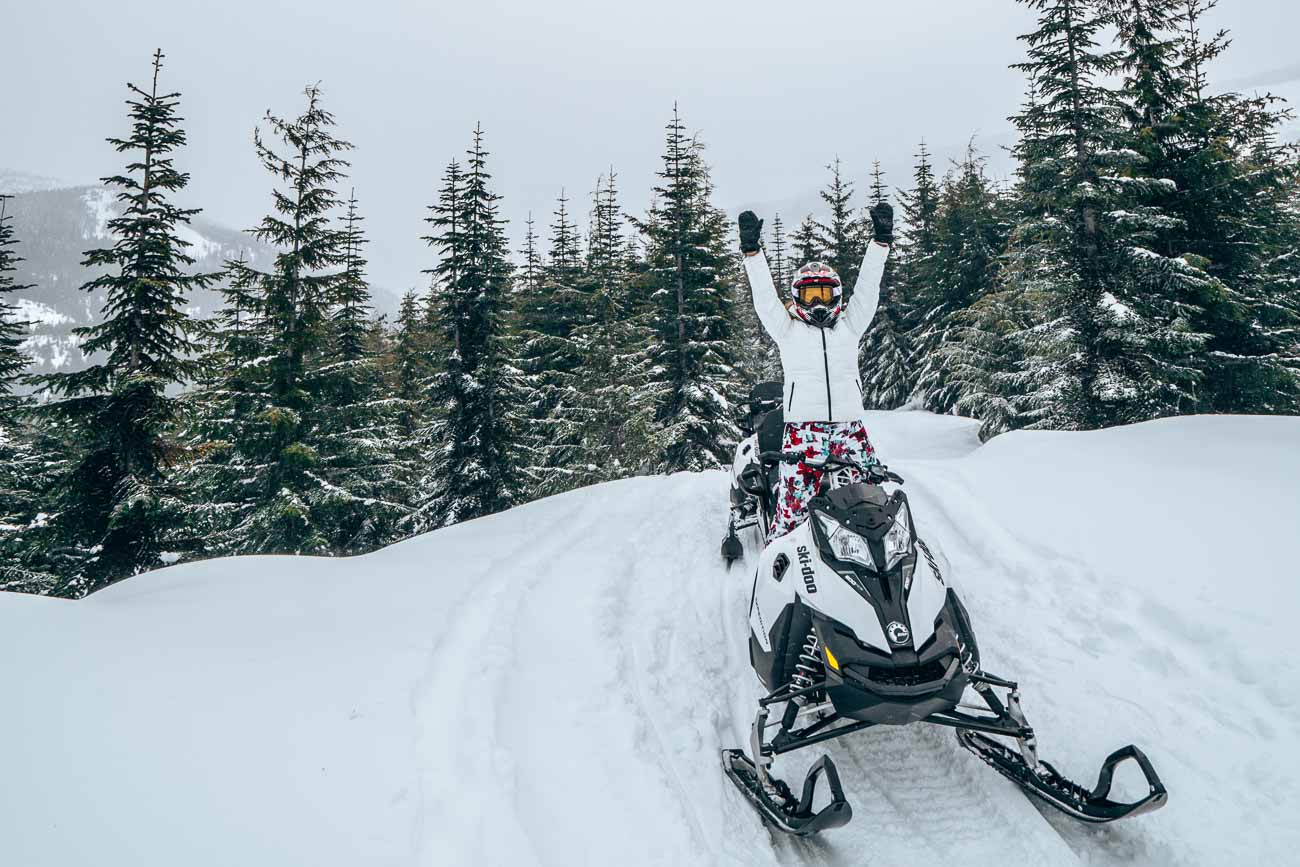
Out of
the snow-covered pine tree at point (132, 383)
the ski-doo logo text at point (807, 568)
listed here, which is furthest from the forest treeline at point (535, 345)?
the ski-doo logo text at point (807, 568)

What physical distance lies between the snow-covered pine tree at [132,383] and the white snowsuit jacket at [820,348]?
42.0 feet

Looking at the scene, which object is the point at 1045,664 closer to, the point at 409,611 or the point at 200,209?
the point at 409,611

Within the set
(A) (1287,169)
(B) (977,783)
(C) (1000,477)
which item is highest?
(A) (1287,169)

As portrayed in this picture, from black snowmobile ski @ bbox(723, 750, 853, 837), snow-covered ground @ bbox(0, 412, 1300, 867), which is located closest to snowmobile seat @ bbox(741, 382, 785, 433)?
snow-covered ground @ bbox(0, 412, 1300, 867)

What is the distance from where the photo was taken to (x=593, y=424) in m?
17.4

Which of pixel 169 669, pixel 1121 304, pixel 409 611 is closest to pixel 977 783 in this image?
pixel 409 611

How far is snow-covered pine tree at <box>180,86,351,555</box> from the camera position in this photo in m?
13.6

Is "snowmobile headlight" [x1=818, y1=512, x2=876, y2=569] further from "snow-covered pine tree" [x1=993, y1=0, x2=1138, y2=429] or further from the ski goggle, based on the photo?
"snow-covered pine tree" [x1=993, y1=0, x2=1138, y2=429]

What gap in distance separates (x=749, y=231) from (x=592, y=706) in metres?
3.21

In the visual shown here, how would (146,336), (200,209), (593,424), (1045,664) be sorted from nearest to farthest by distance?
(1045,664) → (146,336) → (200,209) → (593,424)

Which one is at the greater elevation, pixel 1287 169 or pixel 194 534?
pixel 1287 169

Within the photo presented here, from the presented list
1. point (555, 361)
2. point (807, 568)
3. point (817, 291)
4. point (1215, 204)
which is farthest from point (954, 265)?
point (807, 568)

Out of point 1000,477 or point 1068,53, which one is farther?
point 1068,53

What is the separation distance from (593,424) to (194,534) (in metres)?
9.48
